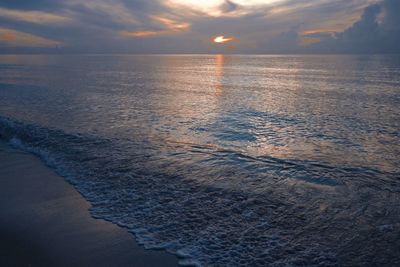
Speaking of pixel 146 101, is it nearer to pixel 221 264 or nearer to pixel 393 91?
pixel 221 264

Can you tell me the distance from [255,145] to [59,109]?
50.6 ft

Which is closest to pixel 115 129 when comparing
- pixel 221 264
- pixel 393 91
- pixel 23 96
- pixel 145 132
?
pixel 145 132

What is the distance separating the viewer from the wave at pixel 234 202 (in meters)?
6.15

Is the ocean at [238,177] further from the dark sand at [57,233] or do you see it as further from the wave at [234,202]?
the dark sand at [57,233]

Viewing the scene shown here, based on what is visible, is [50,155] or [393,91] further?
[393,91]

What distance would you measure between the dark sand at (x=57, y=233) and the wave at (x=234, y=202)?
13.4 inches

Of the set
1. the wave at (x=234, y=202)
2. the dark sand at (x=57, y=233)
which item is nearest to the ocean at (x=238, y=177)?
the wave at (x=234, y=202)

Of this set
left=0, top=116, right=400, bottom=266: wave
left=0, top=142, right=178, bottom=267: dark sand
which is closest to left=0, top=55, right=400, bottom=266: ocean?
left=0, top=116, right=400, bottom=266: wave

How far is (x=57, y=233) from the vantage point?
669 cm

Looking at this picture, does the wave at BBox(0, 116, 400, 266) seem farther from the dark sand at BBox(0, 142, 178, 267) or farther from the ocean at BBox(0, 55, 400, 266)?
the dark sand at BBox(0, 142, 178, 267)

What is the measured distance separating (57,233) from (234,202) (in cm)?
422

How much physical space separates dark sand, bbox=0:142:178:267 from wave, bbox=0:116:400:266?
341 millimetres

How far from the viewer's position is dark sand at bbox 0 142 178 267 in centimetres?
579

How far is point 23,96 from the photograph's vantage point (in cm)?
2864
